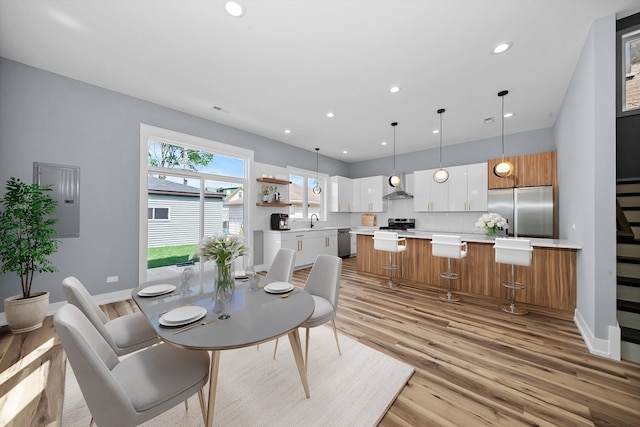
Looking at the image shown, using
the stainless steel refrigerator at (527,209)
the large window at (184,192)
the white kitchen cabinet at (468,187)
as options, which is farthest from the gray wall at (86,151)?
the stainless steel refrigerator at (527,209)

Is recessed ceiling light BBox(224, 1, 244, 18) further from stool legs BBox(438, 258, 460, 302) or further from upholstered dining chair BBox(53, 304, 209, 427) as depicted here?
stool legs BBox(438, 258, 460, 302)

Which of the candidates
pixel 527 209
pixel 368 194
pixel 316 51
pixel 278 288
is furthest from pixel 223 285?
pixel 368 194

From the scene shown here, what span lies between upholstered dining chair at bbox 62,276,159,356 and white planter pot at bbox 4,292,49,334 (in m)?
1.76

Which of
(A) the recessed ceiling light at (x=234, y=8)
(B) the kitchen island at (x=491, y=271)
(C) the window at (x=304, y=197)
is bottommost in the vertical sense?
(B) the kitchen island at (x=491, y=271)

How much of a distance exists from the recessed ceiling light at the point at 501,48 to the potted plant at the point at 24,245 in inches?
200

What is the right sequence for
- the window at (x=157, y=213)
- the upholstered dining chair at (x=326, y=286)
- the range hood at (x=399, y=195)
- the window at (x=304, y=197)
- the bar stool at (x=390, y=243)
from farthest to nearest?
the window at (x=304, y=197), the range hood at (x=399, y=195), the bar stool at (x=390, y=243), the window at (x=157, y=213), the upholstered dining chair at (x=326, y=286)

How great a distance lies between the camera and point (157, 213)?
4086mm

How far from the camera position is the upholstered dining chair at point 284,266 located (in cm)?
266

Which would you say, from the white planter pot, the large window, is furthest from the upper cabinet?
the white planter pot

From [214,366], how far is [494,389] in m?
2.07

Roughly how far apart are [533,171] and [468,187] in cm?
116

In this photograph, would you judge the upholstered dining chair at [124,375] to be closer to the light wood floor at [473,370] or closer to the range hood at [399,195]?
the light wood floor at [473,370]

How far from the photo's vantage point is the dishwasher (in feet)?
23.2

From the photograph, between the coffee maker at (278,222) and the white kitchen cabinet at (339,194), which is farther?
the white kitchen cabinet at (339,194)
